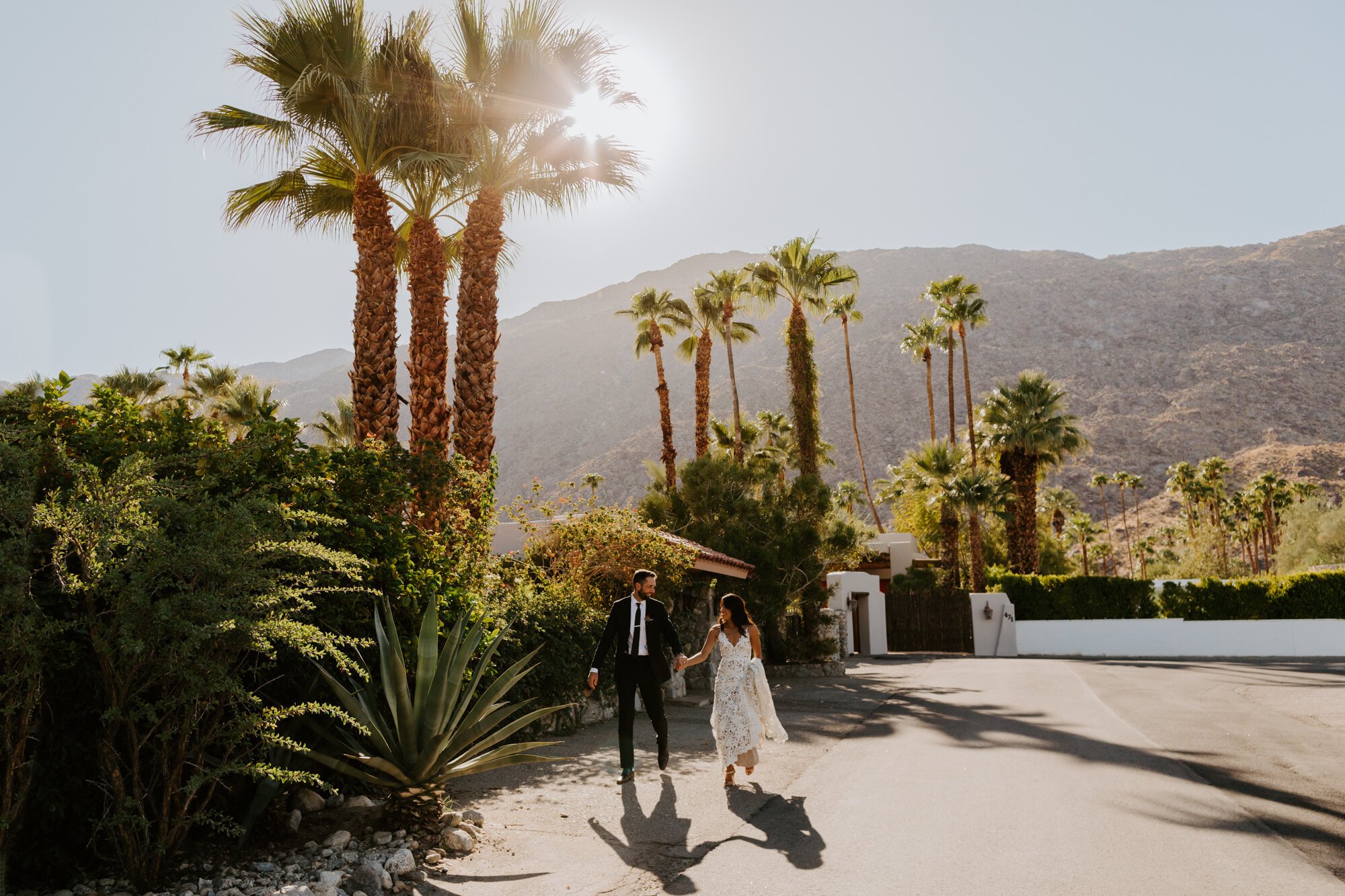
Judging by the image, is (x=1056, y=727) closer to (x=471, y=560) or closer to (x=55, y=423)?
(x=471, y=560)

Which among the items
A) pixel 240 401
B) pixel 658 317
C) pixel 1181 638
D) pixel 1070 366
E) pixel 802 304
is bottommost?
pixel 1181 638

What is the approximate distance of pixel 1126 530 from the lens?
2960 inches

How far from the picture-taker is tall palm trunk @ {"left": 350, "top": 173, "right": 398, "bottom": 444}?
14.6m

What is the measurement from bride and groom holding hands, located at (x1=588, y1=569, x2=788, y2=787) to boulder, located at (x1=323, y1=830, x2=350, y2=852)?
2971 millimetres

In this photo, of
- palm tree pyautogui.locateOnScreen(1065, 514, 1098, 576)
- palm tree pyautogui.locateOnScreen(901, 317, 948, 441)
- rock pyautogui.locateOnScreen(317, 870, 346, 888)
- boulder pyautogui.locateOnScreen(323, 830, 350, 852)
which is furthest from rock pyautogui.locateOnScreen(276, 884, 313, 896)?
palm tree pyautogui.locateOnScreen(1065, 514, 1098, 576)

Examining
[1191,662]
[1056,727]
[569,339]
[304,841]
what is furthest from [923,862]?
[569,339]

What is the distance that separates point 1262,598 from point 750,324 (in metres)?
23.8

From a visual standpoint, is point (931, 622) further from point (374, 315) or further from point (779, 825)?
point (779, 825)

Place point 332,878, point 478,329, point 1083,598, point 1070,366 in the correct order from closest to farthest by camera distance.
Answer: point 332,878 → point 478,329 → point 1083,598 → point 1070,366

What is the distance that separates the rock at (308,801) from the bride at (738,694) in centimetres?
334

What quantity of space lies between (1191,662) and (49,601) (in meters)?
32.8

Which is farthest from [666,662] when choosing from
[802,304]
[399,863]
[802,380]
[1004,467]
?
[1004,467]

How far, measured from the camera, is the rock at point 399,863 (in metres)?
5.35

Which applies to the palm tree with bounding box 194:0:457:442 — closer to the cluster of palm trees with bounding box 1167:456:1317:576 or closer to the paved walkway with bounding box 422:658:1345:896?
the paved walkway with bounding box 422:658:1345:896
